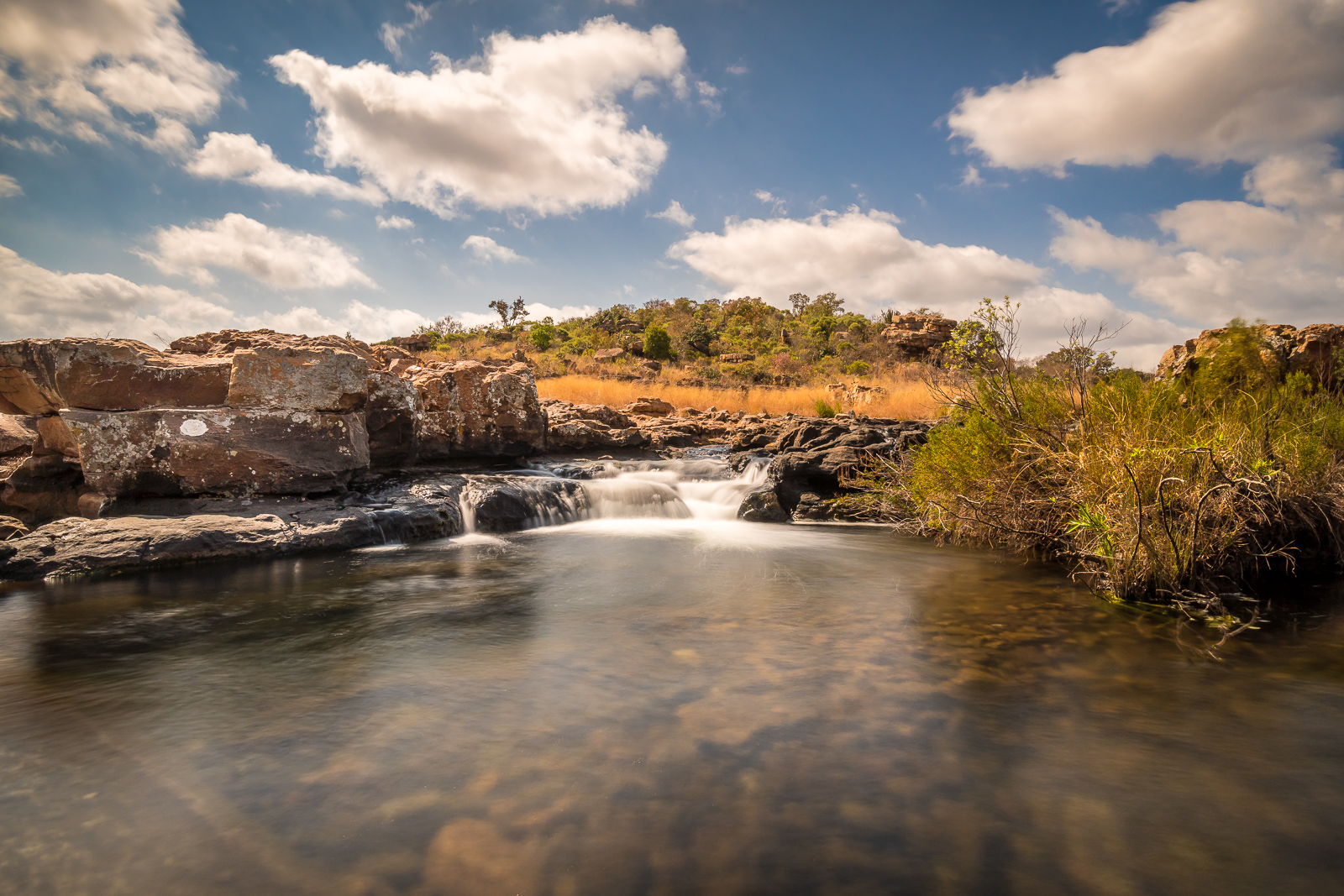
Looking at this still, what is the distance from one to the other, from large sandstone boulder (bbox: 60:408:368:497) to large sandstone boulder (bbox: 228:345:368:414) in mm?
153

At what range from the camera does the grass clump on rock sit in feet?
14.0

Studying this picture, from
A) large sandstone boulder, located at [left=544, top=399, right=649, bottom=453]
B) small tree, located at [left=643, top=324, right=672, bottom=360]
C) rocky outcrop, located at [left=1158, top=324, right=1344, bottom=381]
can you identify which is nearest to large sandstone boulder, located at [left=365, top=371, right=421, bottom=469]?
large sandstone boulder, located at [left=544, top=399, right=649, bottom=453]

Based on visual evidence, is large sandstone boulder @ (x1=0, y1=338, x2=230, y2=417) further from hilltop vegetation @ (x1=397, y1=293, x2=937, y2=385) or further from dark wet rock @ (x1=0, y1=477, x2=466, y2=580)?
hilltop vegetation @ (x1=397, y1=293, x2=937, y2=385)

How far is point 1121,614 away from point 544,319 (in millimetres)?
48820

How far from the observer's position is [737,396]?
2138cm

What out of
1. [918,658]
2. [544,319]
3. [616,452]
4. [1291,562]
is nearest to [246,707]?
[918,658]

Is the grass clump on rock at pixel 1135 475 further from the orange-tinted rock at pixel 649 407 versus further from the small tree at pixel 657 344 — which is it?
the small tree at pixel 657 344

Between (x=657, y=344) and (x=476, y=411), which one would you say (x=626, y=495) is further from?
(x=657, y=344)

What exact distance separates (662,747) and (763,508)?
21.6 ft

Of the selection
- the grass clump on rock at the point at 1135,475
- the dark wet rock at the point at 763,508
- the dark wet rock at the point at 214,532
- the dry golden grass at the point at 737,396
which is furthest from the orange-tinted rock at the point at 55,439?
the dry golden grass at the point at 737,396

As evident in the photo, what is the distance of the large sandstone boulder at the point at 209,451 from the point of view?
6.25 meters

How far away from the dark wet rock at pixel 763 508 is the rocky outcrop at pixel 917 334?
18621 millimetres

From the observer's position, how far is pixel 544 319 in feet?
163

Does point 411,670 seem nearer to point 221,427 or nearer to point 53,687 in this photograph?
point 53,687
